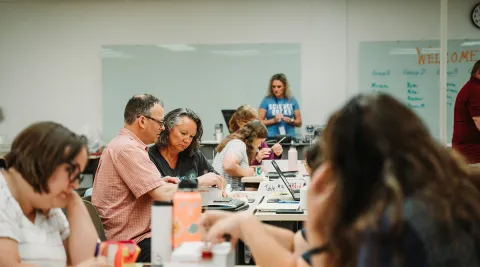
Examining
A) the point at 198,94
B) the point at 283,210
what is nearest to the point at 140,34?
the point at 198,94

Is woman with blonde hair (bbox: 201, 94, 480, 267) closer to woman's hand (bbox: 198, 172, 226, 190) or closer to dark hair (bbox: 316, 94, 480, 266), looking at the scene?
dark hair (bbox: 316, 94, 480, 266)

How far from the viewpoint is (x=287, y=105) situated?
24.6 feet

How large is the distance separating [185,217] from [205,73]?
6.36 metres

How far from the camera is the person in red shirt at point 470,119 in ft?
13.8

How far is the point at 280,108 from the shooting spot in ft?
24.5

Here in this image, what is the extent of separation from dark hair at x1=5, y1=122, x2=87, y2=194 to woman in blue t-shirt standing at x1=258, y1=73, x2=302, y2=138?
580 centimetres

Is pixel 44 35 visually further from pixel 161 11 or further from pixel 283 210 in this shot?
pixel 283 210

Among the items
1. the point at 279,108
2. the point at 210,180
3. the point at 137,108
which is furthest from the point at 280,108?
the point at 137,108

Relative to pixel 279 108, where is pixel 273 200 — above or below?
below

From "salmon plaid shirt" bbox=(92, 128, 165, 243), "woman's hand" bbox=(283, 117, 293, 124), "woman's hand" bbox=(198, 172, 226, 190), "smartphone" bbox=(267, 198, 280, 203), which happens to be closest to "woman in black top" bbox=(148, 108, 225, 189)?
"woman's hand" bbox=(198, 172, 226, 190)

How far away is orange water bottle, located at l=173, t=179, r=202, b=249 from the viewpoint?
1613mm

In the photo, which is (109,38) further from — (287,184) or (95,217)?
(95,217)

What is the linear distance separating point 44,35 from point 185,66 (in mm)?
2142

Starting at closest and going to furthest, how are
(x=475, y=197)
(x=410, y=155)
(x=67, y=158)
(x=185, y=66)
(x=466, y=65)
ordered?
1. (x=410, y=155)
2. (x=475, y=197)
3. (x=67, y=158)
4. (x=466, y=65)
5. (x=185, y=66)
